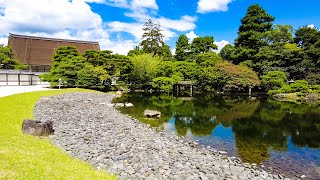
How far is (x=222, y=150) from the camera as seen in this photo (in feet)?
34.8

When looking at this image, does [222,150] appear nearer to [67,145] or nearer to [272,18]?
[67,145]

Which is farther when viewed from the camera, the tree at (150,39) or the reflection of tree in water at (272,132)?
the tree at (150,39)

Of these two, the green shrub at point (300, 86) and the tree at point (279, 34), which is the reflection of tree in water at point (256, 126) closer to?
the green shrub at point (300, 86)

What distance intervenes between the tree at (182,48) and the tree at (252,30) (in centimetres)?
1060

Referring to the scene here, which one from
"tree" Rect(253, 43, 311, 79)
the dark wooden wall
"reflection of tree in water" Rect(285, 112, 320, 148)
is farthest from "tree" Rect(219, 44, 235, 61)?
the dark wooden wall

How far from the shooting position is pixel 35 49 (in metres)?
46.0

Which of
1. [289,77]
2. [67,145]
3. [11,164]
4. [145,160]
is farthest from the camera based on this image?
[289,77]

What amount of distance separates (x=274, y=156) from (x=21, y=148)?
28.7 feet

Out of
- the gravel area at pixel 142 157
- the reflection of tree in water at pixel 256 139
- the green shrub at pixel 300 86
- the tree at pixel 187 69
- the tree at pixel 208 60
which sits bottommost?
the reflection of tree in water at pixel 256 139

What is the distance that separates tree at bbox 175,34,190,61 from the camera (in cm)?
4956

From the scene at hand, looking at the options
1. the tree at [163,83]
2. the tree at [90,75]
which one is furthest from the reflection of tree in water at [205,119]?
the tree at [90,75]

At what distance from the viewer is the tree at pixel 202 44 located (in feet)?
156

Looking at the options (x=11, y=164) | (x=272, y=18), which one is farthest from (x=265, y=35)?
(x=11, y=164)

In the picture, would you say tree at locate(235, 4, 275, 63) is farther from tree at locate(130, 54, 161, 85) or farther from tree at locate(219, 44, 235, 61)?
tree at locate(130, 54, 161, 85)
